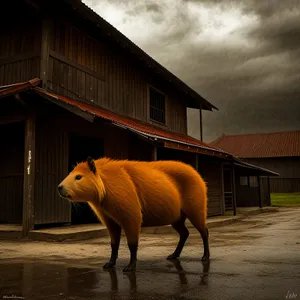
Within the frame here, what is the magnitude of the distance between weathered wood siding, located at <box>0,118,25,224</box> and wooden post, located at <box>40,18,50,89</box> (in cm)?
165

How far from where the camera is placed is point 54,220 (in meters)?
9.88

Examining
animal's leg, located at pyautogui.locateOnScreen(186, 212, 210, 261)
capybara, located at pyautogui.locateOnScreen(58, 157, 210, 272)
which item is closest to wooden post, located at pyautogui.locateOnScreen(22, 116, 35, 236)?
capybara, located at pyautogui.locateOnScreen(58, 157, 210, 272)

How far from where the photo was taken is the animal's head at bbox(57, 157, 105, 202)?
14.3 ft

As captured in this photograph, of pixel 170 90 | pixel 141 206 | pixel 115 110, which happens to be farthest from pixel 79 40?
pixel 141 206

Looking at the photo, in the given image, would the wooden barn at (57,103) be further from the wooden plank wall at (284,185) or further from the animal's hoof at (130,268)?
the wooden plank wall at (284,185)

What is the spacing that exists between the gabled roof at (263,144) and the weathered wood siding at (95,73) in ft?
104

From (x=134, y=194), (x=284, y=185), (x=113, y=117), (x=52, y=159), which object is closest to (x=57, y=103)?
(x=52, y=159)

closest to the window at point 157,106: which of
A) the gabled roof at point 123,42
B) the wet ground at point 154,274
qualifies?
the gabled roof at point 123,42

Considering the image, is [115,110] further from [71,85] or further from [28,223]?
[28,223]

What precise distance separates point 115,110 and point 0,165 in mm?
4256

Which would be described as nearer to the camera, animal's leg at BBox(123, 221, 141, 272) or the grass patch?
animal's leg at BBox(123, 221, 141, 272)

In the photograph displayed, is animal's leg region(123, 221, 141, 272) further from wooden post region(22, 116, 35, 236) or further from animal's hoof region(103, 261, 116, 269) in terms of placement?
wooden post region(22, 116, 35, 236)

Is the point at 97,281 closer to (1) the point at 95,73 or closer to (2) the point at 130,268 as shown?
(2) the point at 130,268

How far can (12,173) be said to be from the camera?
1080cm
